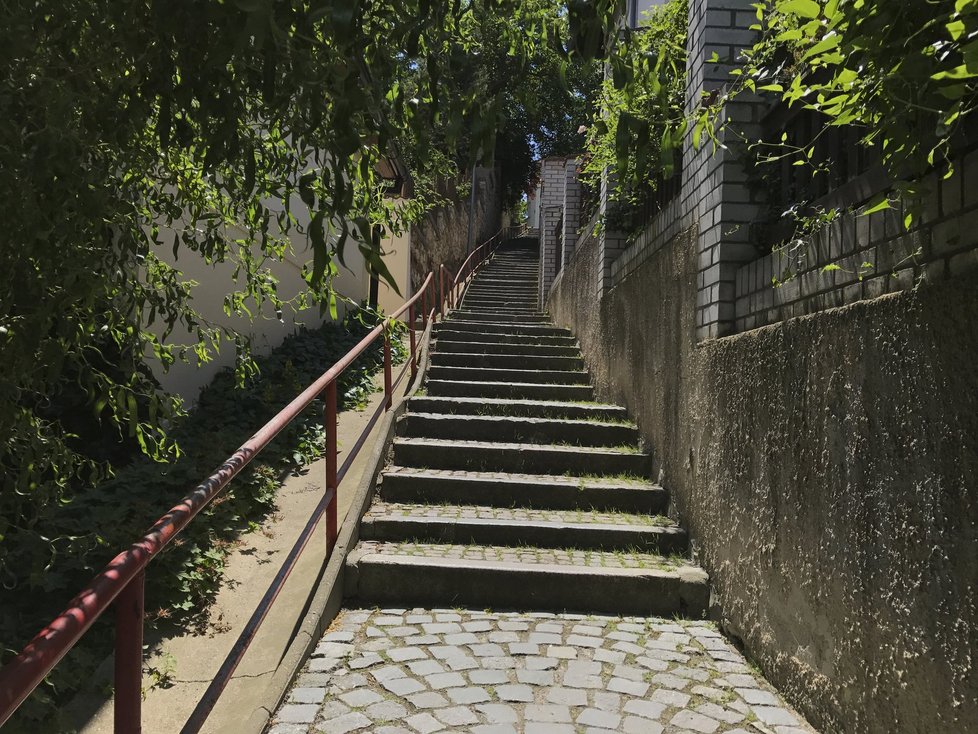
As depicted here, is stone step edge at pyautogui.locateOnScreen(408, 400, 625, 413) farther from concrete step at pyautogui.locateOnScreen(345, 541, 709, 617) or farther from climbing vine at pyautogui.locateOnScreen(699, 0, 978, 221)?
climbing vine at pyautogui.locateOnScreen(699, 0, 978, 221)

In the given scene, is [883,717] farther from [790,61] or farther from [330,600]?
[790,61]


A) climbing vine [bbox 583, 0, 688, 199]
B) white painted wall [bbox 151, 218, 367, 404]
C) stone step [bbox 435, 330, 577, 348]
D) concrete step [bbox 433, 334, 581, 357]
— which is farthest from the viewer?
stone step [bbox 435, 330, 577, 348]

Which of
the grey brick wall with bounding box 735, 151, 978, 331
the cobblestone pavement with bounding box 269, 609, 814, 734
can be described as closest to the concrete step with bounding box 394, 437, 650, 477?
the cobblestone pavement with bounding box 269, 609, 814, 734

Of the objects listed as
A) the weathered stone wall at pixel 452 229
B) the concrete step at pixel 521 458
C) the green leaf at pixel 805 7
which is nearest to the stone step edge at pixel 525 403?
the concrete step at pixel 521 458

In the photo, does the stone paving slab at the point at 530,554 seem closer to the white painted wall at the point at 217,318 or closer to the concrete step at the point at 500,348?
the white painted wall at the point at 217,318

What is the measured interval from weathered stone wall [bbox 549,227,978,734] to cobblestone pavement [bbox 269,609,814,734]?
213 millimetres

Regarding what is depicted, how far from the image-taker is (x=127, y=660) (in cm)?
141

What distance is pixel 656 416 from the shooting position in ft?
15.0

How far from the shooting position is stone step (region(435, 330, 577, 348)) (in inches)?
311

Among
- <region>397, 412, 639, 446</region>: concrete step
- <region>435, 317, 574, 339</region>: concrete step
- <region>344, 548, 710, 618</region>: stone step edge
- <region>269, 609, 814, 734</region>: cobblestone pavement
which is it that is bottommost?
<region>269, 609, 814, 734</region>: cobblestone pavement

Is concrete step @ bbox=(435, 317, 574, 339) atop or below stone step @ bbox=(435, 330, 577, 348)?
atop

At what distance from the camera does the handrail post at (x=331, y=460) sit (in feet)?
10.9

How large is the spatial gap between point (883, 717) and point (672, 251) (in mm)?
2765

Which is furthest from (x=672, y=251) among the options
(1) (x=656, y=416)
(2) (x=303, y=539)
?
(2) (x=303, y=539)
